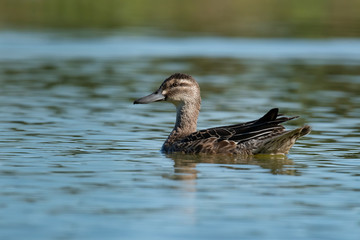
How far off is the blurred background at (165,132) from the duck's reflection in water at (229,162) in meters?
0.03

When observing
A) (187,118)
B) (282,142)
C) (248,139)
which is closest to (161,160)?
(248,139)

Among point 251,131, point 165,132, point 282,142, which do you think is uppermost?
point 251,131

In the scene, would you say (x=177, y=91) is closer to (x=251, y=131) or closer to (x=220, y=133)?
(x=220, y=133)

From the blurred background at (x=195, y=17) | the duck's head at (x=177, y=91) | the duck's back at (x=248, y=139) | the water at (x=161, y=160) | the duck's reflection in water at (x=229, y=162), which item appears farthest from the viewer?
the blurred background at (x=195, y=17)

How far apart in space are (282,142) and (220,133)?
2.89ft

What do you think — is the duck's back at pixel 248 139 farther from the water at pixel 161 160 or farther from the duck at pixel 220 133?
the water at pixel 161 160

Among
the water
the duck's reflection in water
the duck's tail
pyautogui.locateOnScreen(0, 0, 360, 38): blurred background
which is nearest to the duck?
the duck's tail

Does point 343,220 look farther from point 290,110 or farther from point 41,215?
point 290,110

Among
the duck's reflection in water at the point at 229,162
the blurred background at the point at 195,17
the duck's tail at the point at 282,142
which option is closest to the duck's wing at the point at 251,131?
the duck's tail at the point at 282,142

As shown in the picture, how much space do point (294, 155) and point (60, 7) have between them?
38.9m

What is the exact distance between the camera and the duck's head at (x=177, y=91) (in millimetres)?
13453

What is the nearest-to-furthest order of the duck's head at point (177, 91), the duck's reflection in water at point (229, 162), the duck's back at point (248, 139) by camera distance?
the duck's reflection in water at point (229, 162) < the duck's back at point (248, 139) < the duck's head at point (177, 91)

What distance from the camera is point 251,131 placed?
40.1ft

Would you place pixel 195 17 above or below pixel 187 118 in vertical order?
above
